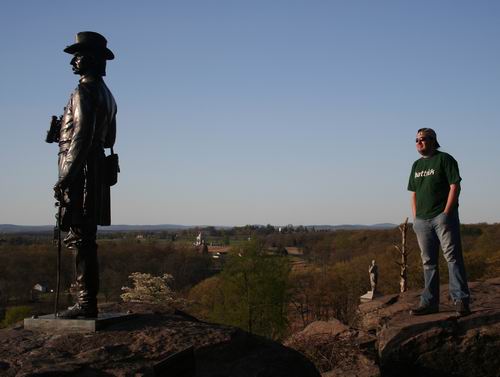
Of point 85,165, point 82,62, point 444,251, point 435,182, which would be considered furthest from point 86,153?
point 444,251

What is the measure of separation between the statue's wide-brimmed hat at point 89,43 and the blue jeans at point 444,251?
14.7ft

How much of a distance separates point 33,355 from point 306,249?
4371 inches

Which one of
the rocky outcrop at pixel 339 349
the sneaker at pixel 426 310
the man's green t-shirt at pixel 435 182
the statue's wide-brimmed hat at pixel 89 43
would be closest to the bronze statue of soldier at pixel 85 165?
the statue's wide-brimmed hat at pixel 89 43

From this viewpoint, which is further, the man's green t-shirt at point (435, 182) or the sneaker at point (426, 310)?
the sneaker at point (426, 310)

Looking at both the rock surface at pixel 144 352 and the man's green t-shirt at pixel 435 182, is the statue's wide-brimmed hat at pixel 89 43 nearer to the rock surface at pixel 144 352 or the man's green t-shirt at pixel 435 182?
the rock surface at pixel 144 352

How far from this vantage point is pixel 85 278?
5879mm

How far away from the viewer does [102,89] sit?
6.14 m

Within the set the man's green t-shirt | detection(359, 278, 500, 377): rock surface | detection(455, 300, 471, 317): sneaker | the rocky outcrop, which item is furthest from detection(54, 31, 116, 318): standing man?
the rocky outcrop

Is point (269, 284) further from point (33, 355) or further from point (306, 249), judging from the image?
point (306, 249)

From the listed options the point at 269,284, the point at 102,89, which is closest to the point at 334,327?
the point at 102,89

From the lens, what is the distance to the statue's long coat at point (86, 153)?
19.1 ft

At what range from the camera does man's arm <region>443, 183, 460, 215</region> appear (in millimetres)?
6719

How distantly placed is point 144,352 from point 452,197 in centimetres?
408

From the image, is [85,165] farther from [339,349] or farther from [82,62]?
[339,349]
